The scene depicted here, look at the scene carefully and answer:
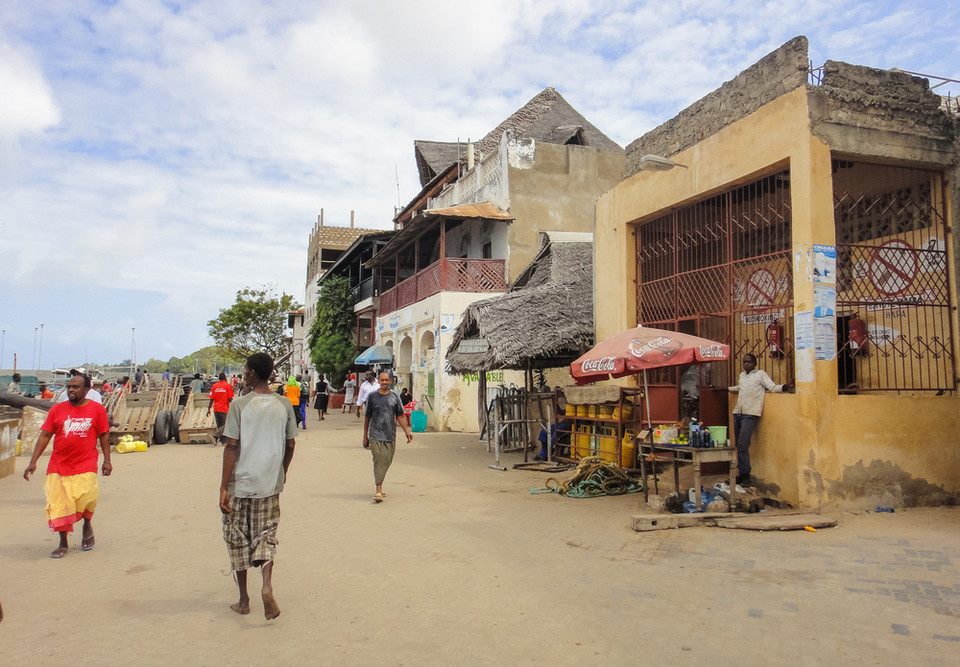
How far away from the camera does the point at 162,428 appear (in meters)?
17.0

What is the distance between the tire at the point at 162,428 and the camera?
55.4 ft

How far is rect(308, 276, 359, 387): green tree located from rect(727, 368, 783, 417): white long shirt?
26.0 m

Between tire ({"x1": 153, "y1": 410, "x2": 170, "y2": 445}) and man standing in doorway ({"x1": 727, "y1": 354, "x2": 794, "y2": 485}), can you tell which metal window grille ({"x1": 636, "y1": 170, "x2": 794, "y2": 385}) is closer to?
man standing in doorway ({"x1": 727, "y1": 354, "x2": 794, "y2": 485})

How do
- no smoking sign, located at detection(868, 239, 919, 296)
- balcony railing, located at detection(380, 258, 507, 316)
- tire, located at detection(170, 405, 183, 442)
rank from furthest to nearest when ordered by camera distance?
balcony railing, located at detection(380, 258, 507, 316), tire, located at detection(170, 405, 183, 442), no smoking sign, located at detection(868, 239, 919, 296)

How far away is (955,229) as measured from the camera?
8.08 m

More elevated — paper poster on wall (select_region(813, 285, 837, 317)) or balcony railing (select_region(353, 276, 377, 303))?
balcony railing (select_region(353, 276, 377, 303))

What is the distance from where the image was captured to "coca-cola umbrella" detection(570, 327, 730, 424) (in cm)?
769

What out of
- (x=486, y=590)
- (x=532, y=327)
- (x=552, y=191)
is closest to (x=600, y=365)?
(x=486, y=590)

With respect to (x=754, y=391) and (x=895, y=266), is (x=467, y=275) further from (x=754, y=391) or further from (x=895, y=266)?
(x=754, y=391)

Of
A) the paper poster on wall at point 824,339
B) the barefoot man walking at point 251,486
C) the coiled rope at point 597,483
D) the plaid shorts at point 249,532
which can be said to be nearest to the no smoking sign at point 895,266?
the paper poster on wall at point 824,339

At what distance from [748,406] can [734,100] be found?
3.87 m

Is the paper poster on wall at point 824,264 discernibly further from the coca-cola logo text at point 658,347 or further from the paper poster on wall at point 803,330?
the coca-cola logo text at point 658,347

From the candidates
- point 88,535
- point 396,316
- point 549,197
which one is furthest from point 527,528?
point 396,316

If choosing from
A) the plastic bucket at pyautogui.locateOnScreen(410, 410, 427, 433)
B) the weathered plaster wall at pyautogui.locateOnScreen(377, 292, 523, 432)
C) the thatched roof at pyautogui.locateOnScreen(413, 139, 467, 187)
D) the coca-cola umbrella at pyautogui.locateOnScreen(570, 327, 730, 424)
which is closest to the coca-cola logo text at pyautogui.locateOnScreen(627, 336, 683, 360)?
the coca-cola umbrella at pyautogui.locateOnScreen(570, 327, 730, 424)
